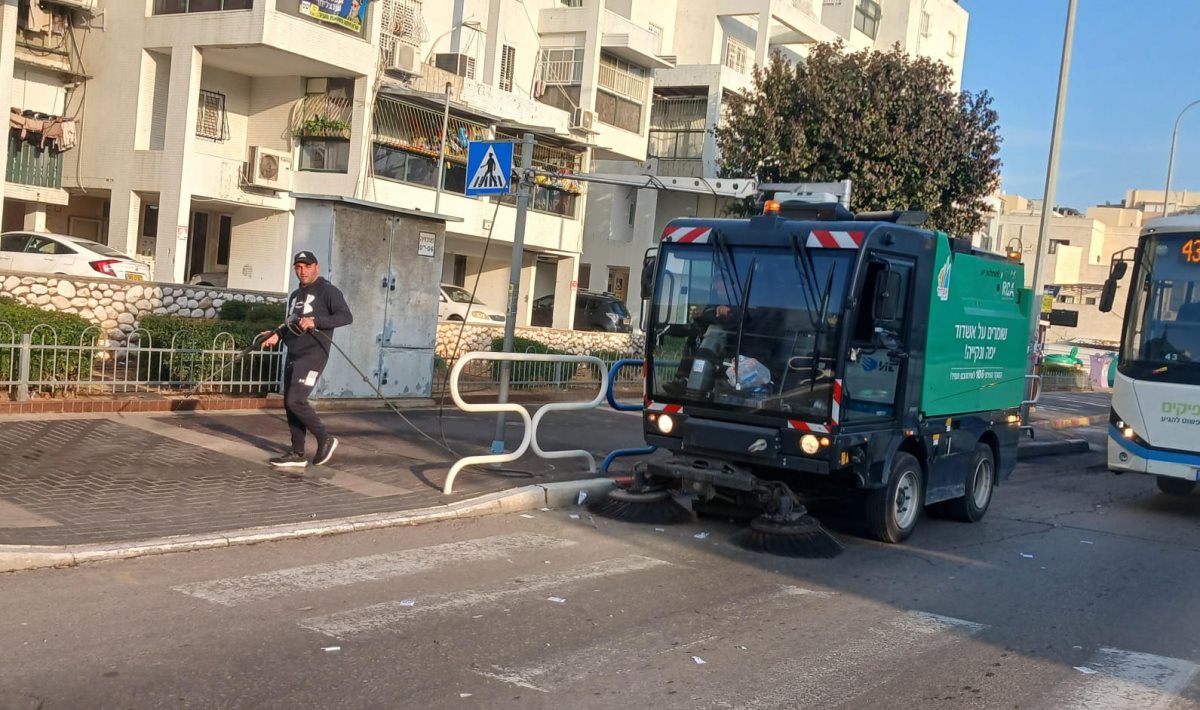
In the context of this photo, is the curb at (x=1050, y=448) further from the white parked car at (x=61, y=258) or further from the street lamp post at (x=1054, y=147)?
the white parked car at (x=61, y=258)

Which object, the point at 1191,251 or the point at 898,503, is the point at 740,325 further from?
the point at 1191,251

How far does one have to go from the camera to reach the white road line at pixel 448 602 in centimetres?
569

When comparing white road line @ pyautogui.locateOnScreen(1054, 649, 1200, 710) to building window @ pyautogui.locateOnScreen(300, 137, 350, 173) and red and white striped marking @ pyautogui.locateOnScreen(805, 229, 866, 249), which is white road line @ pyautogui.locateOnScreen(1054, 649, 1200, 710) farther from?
building window @ pyautogui.locateOnScreen(300, 137, 350, 173)

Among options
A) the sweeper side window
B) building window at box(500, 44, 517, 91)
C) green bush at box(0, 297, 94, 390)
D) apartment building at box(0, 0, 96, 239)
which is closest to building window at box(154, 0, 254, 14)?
apartment building at box(0, 0, 96, 239)

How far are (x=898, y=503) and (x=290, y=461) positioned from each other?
5432 mm

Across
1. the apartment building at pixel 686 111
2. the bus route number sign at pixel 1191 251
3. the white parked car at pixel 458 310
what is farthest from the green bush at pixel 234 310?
the apartment building at pixel 686 111

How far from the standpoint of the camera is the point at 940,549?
921 centimetres

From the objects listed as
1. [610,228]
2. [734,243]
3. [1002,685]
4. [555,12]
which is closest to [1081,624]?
[1002,685]

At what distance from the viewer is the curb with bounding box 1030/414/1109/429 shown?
75.1ft

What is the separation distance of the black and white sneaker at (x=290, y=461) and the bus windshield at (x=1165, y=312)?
9315mm

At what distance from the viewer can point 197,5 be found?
2380cm

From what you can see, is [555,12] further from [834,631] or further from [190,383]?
[834,631]

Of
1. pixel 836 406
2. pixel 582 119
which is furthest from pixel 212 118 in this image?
pixel 836 406

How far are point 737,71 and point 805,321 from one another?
30702mm
